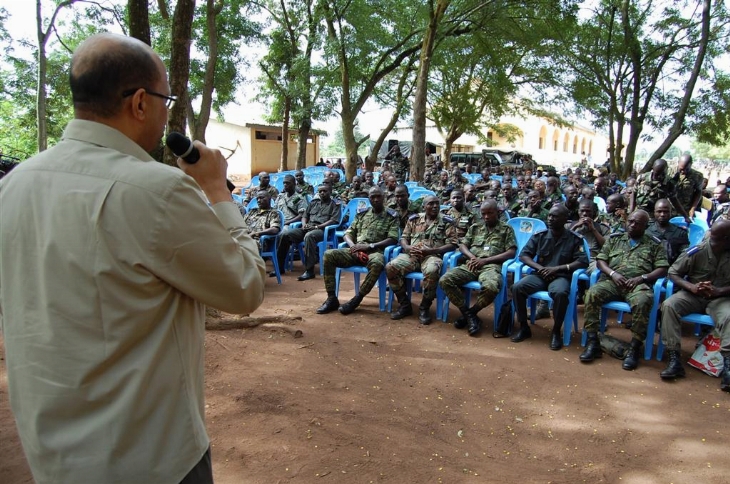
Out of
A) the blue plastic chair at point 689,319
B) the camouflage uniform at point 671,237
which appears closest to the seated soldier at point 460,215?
the camouflage uniform at point 671,237

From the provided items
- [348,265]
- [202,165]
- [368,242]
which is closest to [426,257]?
[368,242]

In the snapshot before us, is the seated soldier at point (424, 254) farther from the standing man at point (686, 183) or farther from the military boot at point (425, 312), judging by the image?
the standing man at point (686, 183)

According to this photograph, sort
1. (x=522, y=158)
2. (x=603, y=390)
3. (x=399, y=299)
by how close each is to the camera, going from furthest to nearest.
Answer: (x=522, y=158), (x=399, y=299), (x=603, y=390)

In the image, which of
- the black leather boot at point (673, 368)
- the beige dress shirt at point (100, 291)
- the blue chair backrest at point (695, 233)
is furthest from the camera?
the blue chair backrest at point (695, 233)

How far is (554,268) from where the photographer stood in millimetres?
4586

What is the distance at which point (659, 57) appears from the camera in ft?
46.9

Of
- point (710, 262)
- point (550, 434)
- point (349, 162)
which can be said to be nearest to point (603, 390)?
point (550, 434)

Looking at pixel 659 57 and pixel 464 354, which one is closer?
pixel 464 354

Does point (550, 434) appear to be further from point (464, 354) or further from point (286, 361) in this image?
point (286, 361)

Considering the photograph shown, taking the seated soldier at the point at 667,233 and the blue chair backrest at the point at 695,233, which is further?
the blue chair backrest at the point at 695,233

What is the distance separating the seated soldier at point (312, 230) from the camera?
271 inches

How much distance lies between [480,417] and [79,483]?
2.63 meters

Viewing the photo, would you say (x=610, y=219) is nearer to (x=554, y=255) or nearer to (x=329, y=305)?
(x=554, y=255)

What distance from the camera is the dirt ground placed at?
2557mm
